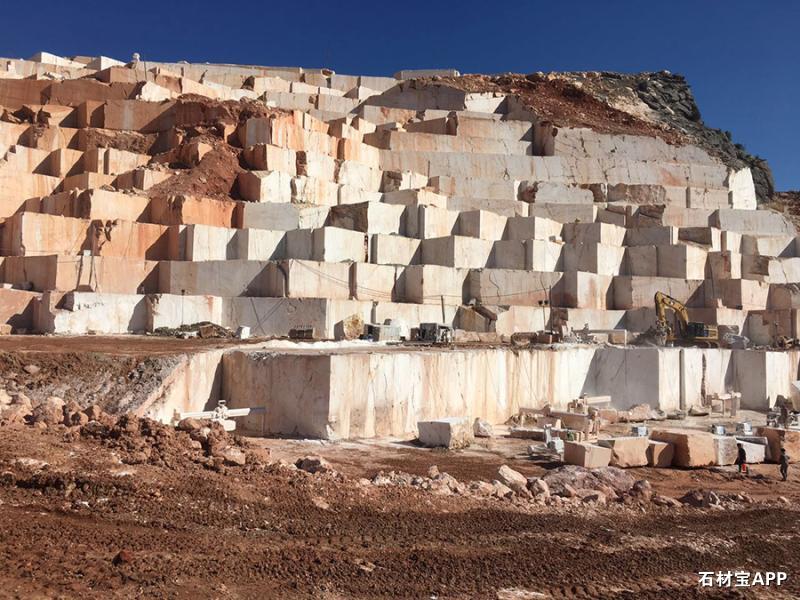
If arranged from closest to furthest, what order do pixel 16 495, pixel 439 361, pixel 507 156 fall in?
1. pixel 16 495
2. pixel 439 361
3. pixel 507 156

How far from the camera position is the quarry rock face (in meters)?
13.2

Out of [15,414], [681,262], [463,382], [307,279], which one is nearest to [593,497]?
[463,382]

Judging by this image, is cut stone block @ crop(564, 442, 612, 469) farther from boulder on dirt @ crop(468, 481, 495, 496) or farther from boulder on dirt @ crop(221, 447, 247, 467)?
boulder on dirt @ crop(221, 447, 247, 467)

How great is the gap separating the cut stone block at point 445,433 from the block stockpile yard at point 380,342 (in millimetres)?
42

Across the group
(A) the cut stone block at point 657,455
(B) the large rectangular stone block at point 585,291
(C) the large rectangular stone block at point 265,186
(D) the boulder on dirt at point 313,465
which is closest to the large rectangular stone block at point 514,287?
(B) the large rectangular stone block at point 585,291

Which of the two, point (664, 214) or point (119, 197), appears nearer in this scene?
point (119, 197)

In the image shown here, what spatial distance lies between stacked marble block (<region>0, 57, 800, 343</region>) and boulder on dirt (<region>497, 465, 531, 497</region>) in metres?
8.72

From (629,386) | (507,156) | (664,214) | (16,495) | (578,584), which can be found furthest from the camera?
(507,156)

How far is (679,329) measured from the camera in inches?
782

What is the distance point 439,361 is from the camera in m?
Answer: 12.1

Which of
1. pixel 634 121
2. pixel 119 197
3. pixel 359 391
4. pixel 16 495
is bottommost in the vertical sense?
pixel 16 495

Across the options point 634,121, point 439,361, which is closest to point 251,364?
point 439,361

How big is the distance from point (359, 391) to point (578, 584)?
232 inches

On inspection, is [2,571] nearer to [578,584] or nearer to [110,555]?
[110,555]
